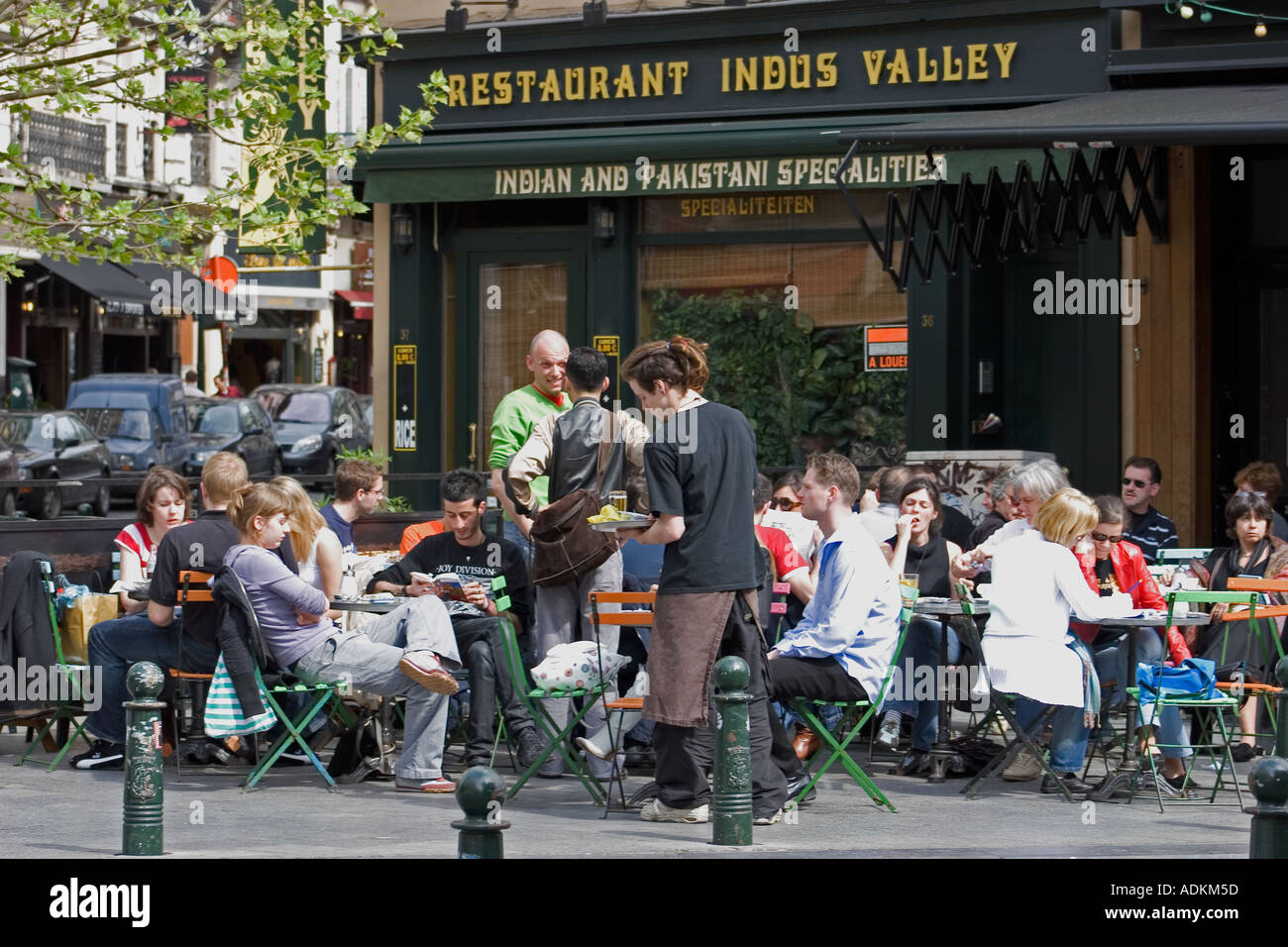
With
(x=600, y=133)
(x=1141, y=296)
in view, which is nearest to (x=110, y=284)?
(x=600, y=133)

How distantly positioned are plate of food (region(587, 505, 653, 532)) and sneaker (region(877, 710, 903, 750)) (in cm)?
239

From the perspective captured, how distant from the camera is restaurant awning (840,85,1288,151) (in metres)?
11.2

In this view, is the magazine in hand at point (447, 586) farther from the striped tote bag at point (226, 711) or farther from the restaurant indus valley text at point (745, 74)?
the restaurant indus valley text at point (745, 74)

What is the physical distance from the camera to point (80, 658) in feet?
34.2

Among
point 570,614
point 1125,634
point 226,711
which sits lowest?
point 226,711

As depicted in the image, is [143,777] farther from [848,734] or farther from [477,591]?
[848,734]

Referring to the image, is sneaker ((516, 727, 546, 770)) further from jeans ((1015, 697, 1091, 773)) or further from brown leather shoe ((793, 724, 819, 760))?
jeans ((1015, 697, 1091, 773))

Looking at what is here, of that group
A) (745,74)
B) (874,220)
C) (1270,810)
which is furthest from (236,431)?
(1270,810)

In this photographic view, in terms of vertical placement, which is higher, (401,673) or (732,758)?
(401,673)

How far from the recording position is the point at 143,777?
7160 mm

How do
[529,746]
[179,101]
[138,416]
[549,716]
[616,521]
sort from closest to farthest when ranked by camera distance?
[616,521], [549,716], [529,746], [179,101], [138,416]

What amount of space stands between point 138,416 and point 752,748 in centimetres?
2266

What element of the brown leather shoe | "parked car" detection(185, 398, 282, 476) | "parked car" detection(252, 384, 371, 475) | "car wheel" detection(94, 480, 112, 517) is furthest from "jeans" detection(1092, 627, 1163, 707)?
"parked car" detection(252, 384, 371, 475)
